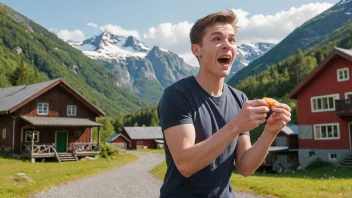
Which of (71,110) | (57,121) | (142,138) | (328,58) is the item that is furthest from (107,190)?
(142,138)

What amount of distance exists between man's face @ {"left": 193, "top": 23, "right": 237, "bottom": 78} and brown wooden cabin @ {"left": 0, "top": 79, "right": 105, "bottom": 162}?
34455 millimetres

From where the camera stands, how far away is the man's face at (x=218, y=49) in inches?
107

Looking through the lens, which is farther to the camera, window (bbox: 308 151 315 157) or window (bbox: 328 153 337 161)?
window (bbox: 308 151 315 157)

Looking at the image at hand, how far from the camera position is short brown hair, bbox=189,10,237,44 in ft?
9.20

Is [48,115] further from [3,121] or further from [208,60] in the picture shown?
[208,60]

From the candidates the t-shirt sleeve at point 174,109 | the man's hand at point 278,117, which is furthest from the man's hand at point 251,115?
the t-shirt sleeve at point 174,109

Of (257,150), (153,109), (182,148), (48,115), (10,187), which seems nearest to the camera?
(182,148)

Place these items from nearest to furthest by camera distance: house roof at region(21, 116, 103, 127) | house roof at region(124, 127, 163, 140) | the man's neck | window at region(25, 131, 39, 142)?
1. the man's neck
2. house roof at region(21, 116, 103, 127)
3. window at region(25, 131, 39, 142)
4. house roof at region(124, 127, 163, 140)

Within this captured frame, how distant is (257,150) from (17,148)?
37669mm

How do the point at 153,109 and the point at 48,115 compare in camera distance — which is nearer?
the point at 48,115

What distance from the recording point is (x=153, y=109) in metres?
178

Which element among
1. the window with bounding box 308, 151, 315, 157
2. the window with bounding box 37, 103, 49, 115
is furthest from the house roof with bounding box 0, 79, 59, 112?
the window with bounding box 308, 151, 315, 157

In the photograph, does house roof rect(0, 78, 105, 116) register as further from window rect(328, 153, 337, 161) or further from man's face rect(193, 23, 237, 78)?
man's face rect(193, 23, 237, 78)

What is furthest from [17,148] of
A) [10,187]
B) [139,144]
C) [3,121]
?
[139,144]
